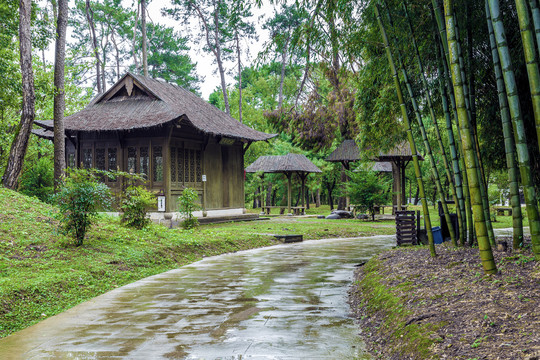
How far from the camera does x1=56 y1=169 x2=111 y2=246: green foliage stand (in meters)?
9.55

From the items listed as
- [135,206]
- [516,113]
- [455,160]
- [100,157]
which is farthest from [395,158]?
[516,113]

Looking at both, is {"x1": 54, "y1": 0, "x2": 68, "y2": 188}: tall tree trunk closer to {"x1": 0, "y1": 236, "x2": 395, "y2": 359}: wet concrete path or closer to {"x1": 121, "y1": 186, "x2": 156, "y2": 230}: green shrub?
{"x1": 121, "y1": 186, "x2": 156, "y2": 230}: green shrub

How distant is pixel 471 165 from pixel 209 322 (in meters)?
3.12

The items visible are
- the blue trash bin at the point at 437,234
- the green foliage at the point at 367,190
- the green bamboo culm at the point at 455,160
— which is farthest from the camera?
the green foliage at the point at 367,190

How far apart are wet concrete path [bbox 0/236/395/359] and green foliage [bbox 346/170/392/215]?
13807 millimetres

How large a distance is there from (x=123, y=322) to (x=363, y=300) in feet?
→ 9.56

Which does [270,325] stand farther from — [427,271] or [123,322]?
[427,271]

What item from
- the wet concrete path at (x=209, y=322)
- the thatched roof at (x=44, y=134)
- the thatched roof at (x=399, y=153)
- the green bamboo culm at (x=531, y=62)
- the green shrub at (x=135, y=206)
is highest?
the thatched roof at (x=44, y=134)

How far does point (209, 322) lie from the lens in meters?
5.54

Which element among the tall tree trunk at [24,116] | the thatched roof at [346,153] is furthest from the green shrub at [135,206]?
the thatched roof at [346,153]

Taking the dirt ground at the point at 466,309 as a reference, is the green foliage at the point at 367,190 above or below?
above

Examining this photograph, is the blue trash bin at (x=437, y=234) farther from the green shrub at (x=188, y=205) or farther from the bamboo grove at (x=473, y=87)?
the green shrub at (x=188, y=205)

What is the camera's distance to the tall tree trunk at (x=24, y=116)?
13.6 metres

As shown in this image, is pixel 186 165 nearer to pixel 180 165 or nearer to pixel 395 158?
pixel 180 165
